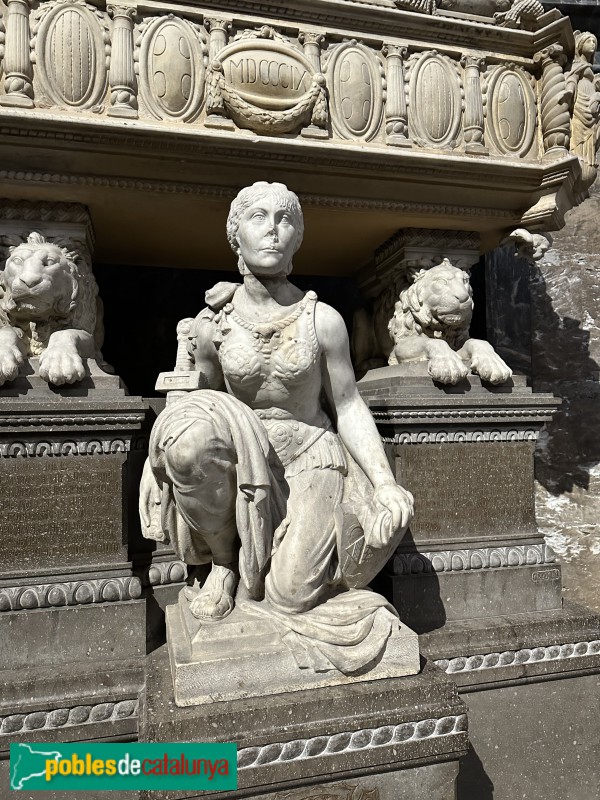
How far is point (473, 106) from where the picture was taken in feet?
14.3

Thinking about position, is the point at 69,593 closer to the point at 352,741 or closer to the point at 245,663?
the point at 245,663

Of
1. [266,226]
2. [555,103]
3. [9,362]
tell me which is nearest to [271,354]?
[266,226]

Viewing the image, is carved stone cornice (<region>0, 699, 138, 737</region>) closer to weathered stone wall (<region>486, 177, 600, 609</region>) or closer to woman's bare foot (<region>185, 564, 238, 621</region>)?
woman's bare foot (<region>185, 564, 238, 621</region>)

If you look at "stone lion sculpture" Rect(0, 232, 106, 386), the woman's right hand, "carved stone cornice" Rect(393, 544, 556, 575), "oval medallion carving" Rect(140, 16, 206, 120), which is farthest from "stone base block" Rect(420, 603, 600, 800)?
"oval medallion carving" Rect(140, 16, 206, 120)

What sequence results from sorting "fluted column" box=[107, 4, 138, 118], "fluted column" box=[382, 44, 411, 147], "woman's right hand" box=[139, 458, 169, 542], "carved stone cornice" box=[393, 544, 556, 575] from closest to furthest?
1. "woman's right hand" box=[139, 458, 169, 542]
2. "fluted column" box=[107, 4, 138, 118]
3. "carved stone cornice" box=[393, 544, 556, 575]
4. "fluted column" box=[382, 44, 411, 147]

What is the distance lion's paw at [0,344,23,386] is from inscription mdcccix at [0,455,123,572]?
18.2 inches

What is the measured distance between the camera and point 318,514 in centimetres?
279

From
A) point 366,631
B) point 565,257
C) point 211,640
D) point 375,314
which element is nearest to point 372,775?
point 366,631

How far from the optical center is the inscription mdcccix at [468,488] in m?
4.07

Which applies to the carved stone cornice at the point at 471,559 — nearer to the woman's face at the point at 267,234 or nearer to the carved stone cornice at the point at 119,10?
the woman's face at the point at 267,234

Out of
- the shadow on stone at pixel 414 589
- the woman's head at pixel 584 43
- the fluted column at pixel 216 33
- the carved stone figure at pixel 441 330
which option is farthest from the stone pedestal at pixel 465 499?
the woman's head at pixel 584 43

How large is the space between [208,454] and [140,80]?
8.61ft

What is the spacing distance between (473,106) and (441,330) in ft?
5.20

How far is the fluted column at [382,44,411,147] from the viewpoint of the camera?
13.8 feet
